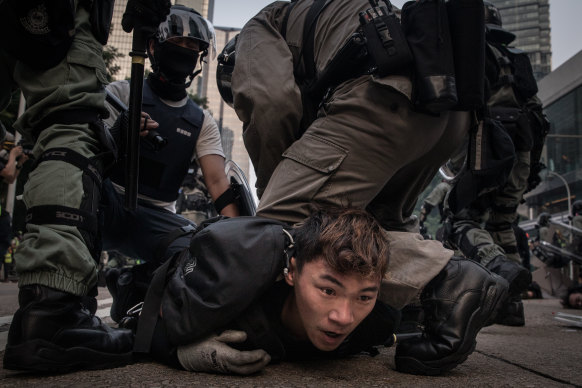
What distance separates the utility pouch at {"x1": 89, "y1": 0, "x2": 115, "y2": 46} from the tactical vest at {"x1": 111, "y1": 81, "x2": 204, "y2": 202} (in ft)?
3.70

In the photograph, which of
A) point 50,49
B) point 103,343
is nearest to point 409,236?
point 103,343

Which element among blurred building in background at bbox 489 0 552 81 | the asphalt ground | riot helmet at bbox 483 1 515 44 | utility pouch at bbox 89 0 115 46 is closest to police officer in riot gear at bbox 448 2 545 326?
riot helmet at bbox 483 1 515 44

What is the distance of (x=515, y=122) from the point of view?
3719 millimetres

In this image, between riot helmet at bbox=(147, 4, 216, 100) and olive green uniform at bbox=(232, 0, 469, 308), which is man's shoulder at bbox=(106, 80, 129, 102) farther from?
olive green uniform at bbox=(232, 0, 469, 308)

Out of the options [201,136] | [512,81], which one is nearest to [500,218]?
[512,81]

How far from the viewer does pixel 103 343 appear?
1349mm

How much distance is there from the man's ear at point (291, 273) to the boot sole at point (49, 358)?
583 mm

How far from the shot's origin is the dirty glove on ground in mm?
1306

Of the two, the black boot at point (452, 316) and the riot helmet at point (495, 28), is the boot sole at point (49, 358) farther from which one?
the riot helmet at point (495, 28)

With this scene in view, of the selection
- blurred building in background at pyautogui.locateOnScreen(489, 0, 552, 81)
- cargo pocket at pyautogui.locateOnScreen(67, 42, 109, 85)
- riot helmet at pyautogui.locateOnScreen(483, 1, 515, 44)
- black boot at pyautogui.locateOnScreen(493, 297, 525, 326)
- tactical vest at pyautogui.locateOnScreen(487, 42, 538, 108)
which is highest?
blurred building in background at pyautogui.locateOnScreen(489, 0, 552, 81)

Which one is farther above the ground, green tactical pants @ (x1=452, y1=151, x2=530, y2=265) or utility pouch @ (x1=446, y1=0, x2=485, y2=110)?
utility pouch @ (x1=446, y1=0, x2=485, y2=110)

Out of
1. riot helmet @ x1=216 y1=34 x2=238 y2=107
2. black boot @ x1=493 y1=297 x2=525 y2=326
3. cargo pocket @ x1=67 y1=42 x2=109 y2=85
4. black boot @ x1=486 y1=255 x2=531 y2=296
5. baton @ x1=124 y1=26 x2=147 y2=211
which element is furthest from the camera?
black boot @ x1=493 y1=297 x2=525 y2=326

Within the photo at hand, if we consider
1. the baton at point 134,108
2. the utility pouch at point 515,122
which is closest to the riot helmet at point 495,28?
the utility pouch at point 515,122

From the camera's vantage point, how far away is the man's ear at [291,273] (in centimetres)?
136
